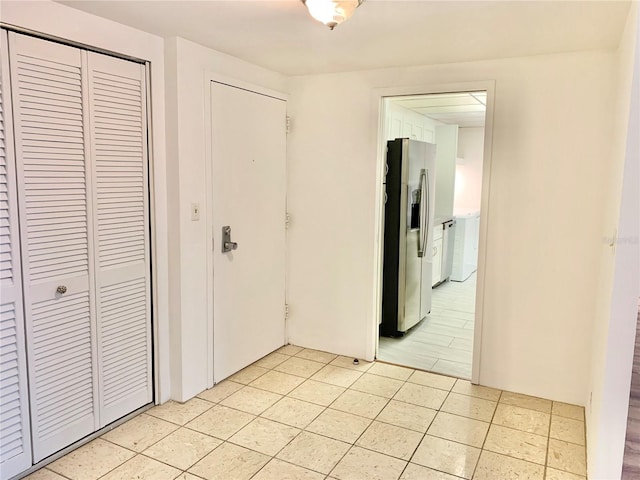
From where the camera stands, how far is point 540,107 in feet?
9.37

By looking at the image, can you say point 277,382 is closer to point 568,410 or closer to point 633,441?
point 568,410

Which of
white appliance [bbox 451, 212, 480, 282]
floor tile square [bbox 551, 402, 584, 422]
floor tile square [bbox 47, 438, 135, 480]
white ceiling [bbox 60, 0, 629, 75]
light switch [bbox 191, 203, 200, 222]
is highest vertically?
white ceiling [bbox 60, 0, 629, 75]

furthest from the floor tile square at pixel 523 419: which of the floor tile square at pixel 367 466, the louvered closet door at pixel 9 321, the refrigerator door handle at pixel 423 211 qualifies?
the louvered closet door at pixel 9 321

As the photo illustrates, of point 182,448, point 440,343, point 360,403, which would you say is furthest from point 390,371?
point 182,448

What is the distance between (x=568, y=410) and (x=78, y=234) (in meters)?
2.95

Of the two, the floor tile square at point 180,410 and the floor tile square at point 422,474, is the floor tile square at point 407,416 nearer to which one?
the floor tile square at point 422,474

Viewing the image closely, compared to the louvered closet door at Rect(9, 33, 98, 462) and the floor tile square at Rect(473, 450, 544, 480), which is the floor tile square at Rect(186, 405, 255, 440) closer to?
the louvered closet door at Rect(9, 33, 98, 462)

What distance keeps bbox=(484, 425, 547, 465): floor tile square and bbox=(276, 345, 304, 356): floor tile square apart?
1.62m

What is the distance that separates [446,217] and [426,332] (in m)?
1.95

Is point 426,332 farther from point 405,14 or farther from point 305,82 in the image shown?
point 405,14

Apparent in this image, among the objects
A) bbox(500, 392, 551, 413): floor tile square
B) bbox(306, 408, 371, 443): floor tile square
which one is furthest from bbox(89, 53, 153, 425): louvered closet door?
bbox(500, 392, 551, 413): floor tile square

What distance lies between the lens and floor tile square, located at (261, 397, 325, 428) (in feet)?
8.80

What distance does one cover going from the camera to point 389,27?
2338mm

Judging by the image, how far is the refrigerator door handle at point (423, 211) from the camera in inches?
163
